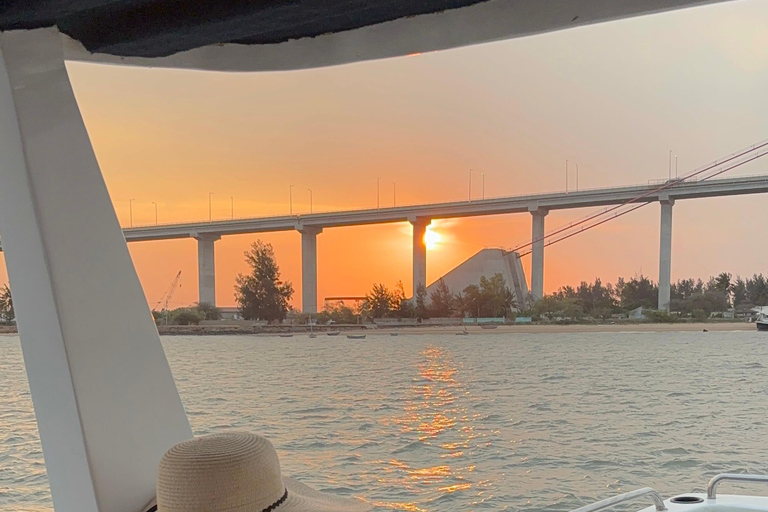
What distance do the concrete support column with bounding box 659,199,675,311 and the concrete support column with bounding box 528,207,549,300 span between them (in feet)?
7.82

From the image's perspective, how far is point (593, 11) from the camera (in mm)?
706

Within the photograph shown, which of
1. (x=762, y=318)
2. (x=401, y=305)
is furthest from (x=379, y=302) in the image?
(x=762, y=318)

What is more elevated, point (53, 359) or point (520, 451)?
point (53, 359)

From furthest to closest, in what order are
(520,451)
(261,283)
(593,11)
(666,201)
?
1. (261,283)
2. (666,201)
3. (520,451)
4. (593,11)

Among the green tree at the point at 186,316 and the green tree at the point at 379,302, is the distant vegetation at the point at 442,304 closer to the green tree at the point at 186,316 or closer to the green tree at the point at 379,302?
the green tree at the point at 379,302

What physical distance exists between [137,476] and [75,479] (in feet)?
0.25

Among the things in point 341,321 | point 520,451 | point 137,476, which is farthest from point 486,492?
point 341,321

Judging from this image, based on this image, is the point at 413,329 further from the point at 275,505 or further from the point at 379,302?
the point at 275,505

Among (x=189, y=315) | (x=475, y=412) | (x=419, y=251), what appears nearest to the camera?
(x=419, y=251)

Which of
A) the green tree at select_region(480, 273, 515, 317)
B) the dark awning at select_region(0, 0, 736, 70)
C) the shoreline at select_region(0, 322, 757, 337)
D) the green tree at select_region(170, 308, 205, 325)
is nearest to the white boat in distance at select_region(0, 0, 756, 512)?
the dark awning at select_region(0, 0, 736, 70)

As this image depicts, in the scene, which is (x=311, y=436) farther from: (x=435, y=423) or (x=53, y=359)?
(x=53, y=359)

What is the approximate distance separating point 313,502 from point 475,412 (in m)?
14.6

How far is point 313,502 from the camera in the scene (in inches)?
31.8

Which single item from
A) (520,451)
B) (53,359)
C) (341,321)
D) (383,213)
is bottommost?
(520,451)
